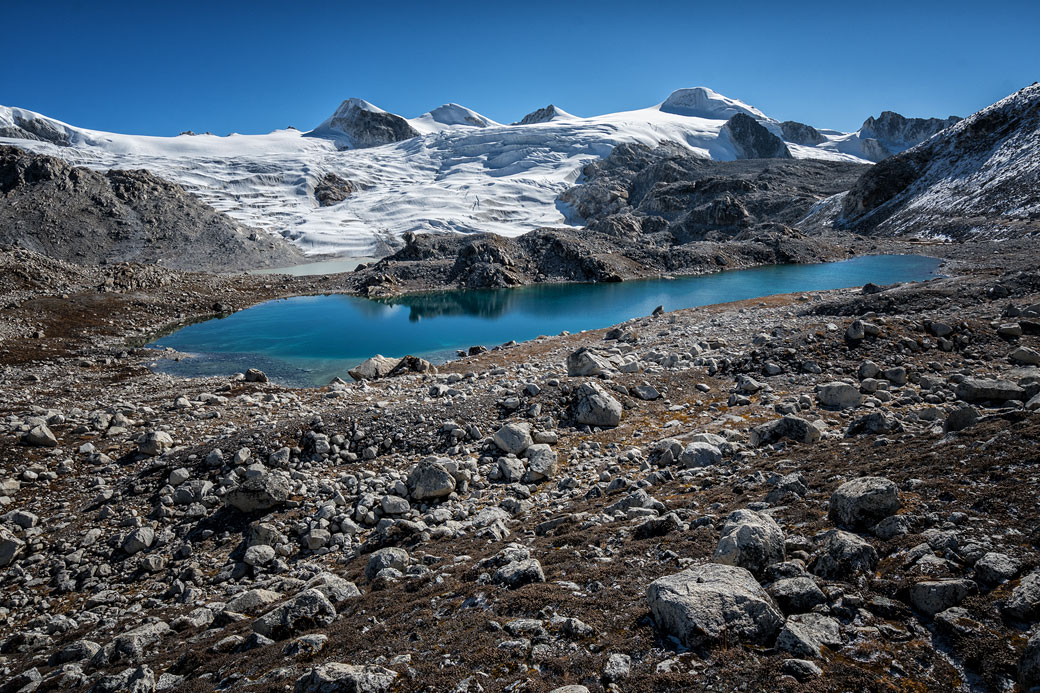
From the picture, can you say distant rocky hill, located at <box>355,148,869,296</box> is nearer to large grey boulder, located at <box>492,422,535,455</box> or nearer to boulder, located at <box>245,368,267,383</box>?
boulder, located at <box>245,368,267,383</box>

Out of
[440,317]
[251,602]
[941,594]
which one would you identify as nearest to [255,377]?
[251,602]

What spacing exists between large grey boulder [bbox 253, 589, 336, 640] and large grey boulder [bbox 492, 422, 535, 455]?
232 inches

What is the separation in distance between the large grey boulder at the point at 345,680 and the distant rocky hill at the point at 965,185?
78711 millimetres

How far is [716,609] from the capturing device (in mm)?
4414

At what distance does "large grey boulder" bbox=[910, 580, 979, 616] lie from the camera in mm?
4152

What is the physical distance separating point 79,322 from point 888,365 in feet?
136

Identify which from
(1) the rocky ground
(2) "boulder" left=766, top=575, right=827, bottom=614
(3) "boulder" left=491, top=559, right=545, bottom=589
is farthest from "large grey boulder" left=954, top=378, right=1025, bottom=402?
(3) "boulder" left=491, top=559, right=545, bottom=589

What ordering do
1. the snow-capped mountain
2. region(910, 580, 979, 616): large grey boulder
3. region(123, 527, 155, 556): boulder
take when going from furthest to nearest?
1. the snow-capped mountain
2. region(123, 527, 155, 556): boulder
3. region(910, 580, 979, 616): large grey boulder

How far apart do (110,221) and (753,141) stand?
194 meters

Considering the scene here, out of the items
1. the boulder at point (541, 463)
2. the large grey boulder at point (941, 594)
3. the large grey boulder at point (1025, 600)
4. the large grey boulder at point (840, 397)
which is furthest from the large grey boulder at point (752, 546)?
the large grey boulder at point (840, 397)

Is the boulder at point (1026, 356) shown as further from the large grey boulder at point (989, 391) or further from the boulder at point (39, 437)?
the boulder at point (39, 437)

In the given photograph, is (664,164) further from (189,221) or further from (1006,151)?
(189,221)

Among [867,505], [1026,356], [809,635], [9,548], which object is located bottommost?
[9,548]

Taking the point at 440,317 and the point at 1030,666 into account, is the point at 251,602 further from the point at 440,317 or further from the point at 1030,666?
the point at 440,317
